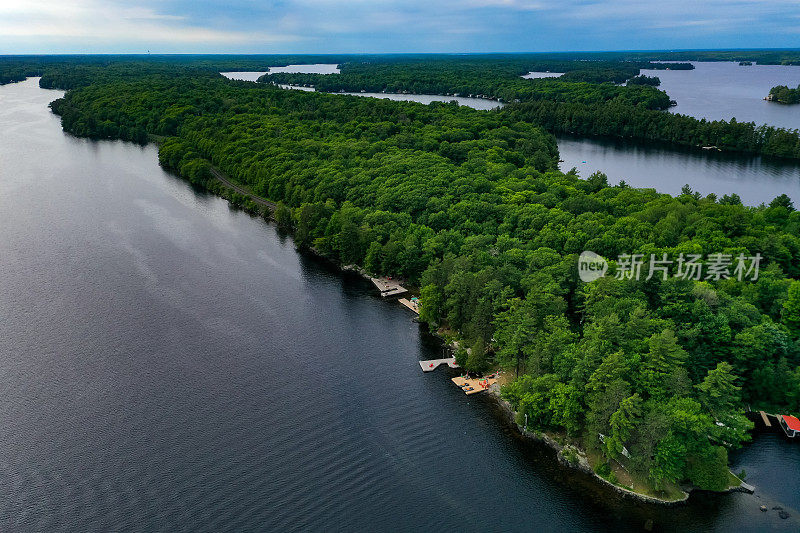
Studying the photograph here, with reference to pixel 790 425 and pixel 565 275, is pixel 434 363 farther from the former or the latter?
pixel 790 425

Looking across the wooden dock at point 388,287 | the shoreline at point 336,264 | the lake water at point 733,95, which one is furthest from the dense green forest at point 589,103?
the wooden dock at point 388,287

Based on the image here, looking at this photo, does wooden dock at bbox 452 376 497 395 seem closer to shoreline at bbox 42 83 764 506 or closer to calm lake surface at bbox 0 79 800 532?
shoreline at bbox 42 83 764 506

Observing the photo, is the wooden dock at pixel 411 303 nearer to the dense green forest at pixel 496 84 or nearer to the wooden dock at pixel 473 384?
the wooden dock at pixel 473 384

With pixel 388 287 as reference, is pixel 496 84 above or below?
above

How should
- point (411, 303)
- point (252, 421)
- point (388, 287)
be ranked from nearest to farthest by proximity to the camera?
point (252, 421) → point (411, 303) → point (388, 287)
